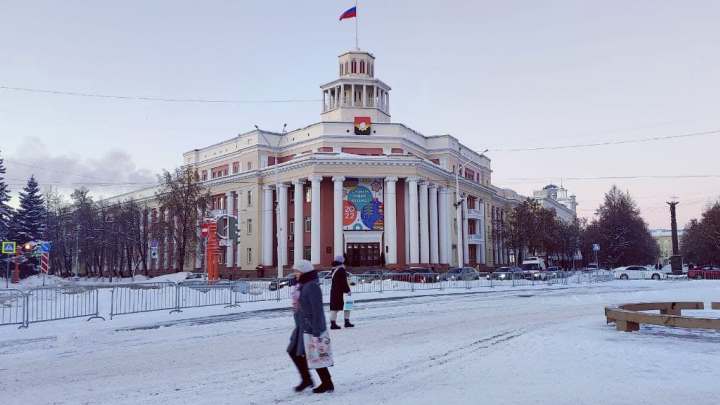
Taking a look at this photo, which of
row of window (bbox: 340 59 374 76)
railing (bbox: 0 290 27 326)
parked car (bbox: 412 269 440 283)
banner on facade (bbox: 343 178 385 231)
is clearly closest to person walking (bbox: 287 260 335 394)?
railing (bbox: 0 290 27 326)

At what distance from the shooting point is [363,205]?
57.6 meters

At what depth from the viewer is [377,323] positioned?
55.1 feet

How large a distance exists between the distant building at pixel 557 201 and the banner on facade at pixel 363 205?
6970cm

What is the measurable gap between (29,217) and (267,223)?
96.9ft

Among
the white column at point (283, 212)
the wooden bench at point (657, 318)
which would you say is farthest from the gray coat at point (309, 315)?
the white column at point (283, 212)

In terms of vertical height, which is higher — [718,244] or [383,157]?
[383,157]

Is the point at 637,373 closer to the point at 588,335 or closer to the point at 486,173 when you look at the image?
the point at 588,335

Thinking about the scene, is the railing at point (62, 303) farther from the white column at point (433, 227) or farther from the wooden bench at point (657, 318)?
the white column at point (433, 227)

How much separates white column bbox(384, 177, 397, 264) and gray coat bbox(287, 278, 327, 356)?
4859cm

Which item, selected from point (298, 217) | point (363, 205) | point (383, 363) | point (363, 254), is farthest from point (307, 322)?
point (298, 217)

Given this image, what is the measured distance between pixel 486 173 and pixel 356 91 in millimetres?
26648

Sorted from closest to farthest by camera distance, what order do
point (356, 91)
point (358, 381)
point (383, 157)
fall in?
point (358, 381) < point (383, 157) < point (356, 91)

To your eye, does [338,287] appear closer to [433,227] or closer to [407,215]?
[407,215]

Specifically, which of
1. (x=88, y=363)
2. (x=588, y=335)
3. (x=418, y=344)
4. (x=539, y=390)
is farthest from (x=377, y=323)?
(x=539, y=390)
